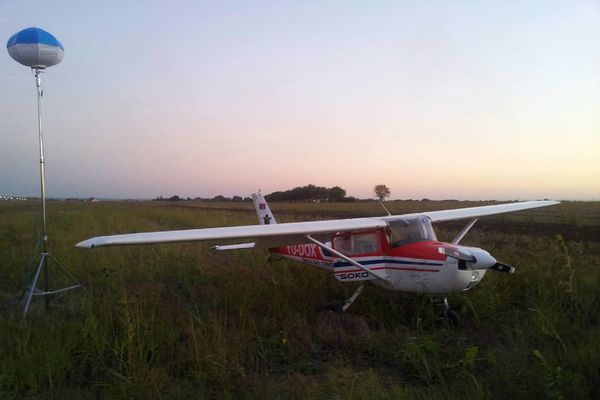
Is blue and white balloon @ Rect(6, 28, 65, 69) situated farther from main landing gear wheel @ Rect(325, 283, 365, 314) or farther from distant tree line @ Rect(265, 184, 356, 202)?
distant tree line @ Rect(265, 184, 356, 202)

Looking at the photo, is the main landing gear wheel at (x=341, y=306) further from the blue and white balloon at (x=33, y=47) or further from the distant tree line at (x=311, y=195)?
the distant tree line at (x=311, y=195)

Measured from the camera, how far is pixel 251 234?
18.6 feet

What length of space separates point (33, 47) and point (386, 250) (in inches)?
243

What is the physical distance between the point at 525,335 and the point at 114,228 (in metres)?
15.6

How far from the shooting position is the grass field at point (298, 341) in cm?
391

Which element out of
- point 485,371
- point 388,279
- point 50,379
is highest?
point 388,279

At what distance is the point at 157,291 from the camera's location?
7.34 metres

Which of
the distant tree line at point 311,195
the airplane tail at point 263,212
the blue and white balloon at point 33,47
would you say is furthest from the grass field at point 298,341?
the distant tree line at point 311,195

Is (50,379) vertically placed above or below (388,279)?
below

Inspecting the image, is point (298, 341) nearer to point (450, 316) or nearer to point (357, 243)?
point (357, 243)

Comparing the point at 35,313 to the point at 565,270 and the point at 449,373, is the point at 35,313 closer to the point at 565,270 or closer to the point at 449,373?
the point at 449,373

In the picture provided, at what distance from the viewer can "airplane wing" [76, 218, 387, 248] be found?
4.80 m

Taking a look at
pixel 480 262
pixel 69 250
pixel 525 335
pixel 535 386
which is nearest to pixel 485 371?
pixel 535 386

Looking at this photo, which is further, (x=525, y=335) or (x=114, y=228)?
(x=114, y=228)
